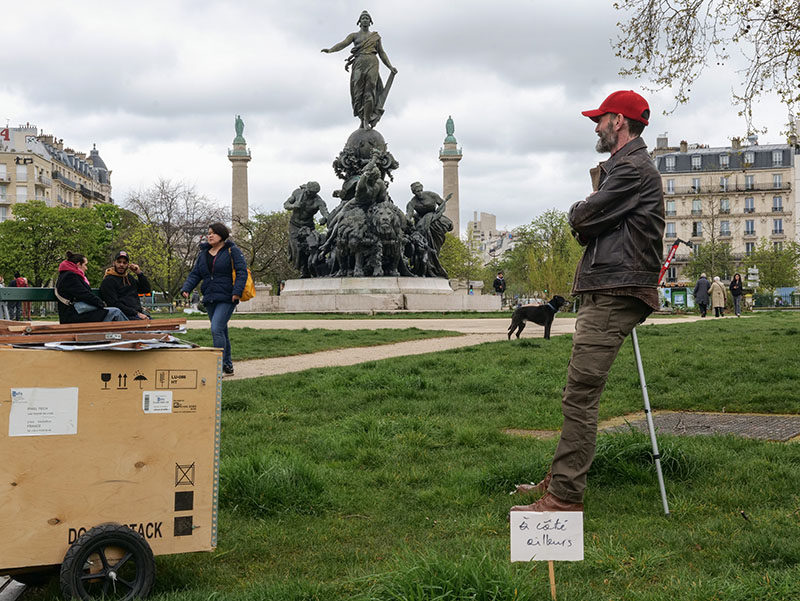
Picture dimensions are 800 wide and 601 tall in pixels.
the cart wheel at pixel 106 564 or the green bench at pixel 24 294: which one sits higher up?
the green bench at pixel 24 294

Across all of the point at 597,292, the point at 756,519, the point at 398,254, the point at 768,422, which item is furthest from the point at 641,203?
the point at 398,254

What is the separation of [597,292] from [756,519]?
135cm

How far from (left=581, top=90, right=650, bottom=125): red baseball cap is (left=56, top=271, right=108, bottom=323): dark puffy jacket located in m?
7.27

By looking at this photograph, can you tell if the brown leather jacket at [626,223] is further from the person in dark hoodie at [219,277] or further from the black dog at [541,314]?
the black dog at [541,314]

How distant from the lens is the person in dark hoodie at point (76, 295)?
32.9 ft

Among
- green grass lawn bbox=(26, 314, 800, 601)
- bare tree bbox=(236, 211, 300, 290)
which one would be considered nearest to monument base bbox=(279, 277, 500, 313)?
green grass lawn bbox=(26, 314, 800, 601)

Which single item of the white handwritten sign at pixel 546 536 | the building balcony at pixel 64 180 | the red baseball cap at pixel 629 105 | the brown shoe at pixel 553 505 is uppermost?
the building balcony at pixel 64 180

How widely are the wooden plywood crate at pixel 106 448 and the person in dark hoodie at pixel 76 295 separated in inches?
268

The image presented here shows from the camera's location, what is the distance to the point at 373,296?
1244 inches

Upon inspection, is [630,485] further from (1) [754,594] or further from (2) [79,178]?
(2) [79,178]

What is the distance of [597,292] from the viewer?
14.2ft

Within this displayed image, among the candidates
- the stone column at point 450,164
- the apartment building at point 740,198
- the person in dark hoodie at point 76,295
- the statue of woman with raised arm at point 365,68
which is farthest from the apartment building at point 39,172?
the person in dark hoodie at point 76,295

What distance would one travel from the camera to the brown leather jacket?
13.9ft

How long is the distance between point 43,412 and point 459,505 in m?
2.36
